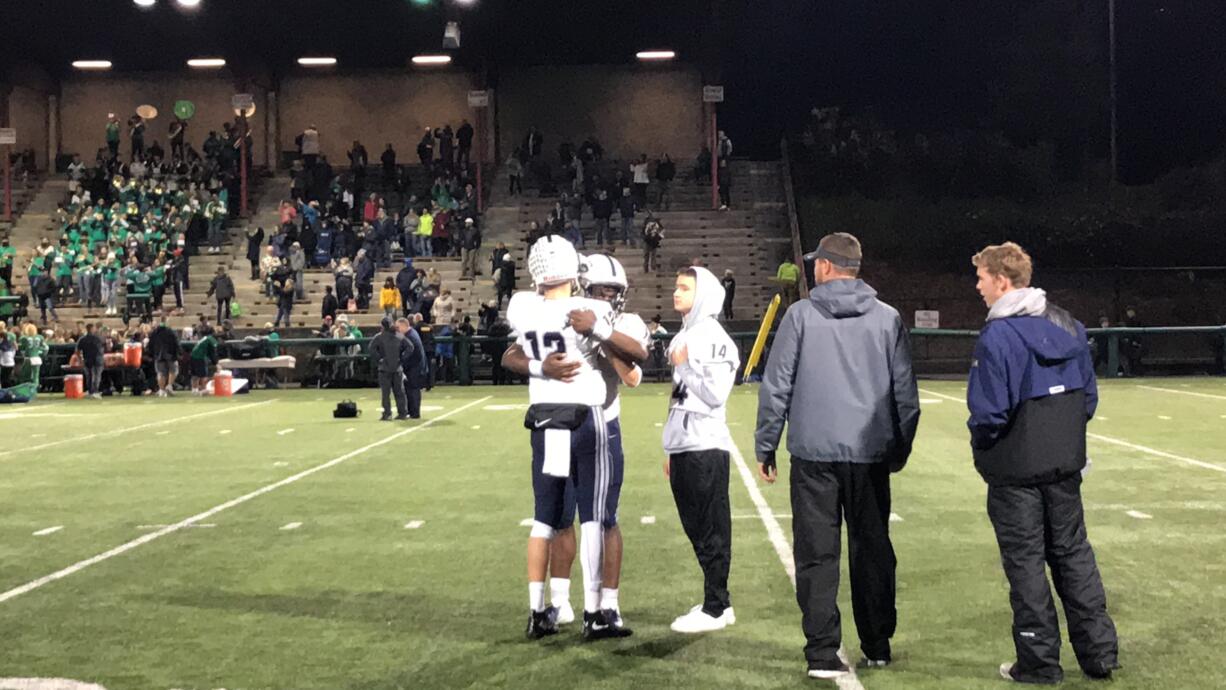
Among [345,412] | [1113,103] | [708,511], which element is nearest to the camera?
[708,511]

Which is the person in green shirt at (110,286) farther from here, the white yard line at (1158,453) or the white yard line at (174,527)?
the white yard line at (1158,453)

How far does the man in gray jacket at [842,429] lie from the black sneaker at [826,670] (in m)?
0.03

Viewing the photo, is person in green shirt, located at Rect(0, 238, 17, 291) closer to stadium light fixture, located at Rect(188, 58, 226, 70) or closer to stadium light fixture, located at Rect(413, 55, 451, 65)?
stadium light fixture, located at Rect(188, 58, 226, 70)

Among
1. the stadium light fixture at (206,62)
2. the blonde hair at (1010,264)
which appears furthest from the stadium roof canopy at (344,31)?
the blonde hair at (1010,264)

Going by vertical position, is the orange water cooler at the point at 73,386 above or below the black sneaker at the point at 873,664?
above

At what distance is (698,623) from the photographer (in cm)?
700

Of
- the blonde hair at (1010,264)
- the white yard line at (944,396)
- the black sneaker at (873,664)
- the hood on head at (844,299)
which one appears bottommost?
the black sneaker at (873,664)

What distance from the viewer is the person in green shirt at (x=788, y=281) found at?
33.6m

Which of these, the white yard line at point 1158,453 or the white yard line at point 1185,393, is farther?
the white yard line at point 1185,393

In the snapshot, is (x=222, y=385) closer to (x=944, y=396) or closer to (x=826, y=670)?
(x=944, y=396)

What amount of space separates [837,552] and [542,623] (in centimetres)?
160

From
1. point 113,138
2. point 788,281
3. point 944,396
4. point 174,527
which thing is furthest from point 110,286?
point 174,527

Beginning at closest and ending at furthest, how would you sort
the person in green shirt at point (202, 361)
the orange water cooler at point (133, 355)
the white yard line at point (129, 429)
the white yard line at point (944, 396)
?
the white yard line at point (129, 429)
the white yard line at point (944, 396)
the orange water cooler at point (133, 355)
the person in green shirt at point (202, 361)

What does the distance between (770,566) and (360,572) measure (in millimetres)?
2658
